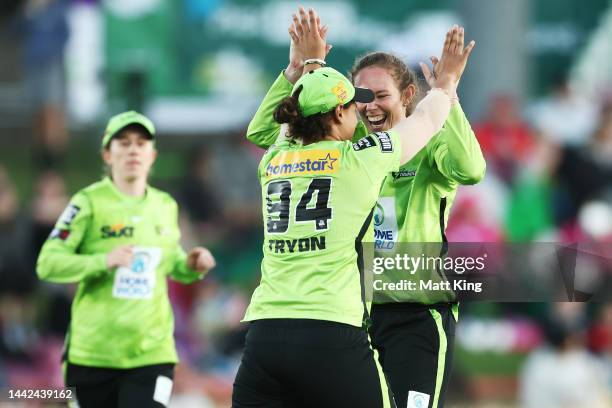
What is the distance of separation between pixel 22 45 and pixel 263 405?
8782 millimetres

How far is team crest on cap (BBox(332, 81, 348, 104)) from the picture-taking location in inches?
204

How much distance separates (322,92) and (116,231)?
222cm

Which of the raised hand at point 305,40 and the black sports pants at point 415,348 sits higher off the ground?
the raised hand at point 305,40

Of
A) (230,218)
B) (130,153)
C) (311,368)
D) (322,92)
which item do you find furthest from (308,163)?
(230,218)

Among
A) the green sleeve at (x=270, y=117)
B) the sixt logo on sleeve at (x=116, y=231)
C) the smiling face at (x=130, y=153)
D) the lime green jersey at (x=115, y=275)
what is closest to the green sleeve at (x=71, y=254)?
the lime green jersey at (x=115, y=275)

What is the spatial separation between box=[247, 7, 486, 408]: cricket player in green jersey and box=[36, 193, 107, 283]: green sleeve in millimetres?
1256

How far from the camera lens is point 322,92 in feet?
17.0

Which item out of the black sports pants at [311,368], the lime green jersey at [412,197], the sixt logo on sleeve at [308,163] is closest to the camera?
the black sports pants at [311,368]

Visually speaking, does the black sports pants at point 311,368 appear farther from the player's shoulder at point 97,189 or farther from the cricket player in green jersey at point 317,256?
the player's shoulder at point 97,189

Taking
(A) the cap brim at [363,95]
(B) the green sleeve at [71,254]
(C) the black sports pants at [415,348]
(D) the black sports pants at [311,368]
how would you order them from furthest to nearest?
(B) the green sleeve at [71,254]
(C) the black sports pants at [415,348]
(A) the cap brim at [363,95]
(D) the black sports pants at [311,368]

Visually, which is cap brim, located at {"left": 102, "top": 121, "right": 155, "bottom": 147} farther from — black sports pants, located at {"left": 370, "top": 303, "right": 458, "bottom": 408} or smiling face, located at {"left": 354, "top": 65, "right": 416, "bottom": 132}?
black sports pants, located at {"left": 370, "top": 303, "right": 458, "bottom": 408}

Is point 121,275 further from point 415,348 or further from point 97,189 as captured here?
point 415,348

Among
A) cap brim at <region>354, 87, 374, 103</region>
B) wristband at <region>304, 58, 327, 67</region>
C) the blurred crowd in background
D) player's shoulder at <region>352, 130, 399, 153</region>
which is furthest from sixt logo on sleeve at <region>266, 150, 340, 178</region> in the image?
the blurred crowd in background

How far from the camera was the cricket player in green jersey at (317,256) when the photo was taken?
4.99m
